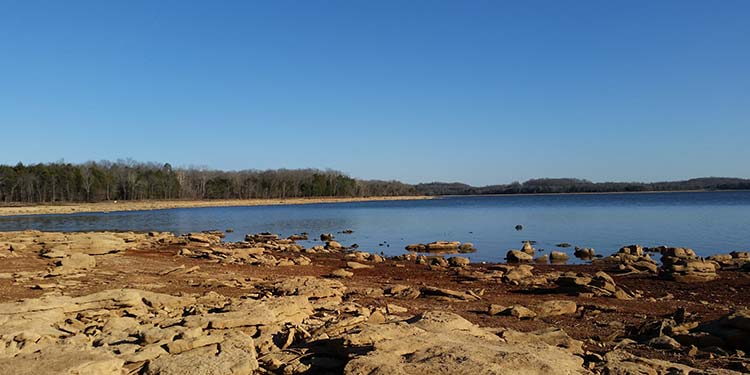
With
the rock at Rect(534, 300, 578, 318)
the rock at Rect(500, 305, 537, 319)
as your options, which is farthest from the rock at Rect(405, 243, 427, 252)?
the rock at Rect(500, 305, 537, 319)

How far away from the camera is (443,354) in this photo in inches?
250

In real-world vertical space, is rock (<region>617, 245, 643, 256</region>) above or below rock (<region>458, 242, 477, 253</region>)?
above

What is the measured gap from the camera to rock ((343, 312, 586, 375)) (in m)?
5.91

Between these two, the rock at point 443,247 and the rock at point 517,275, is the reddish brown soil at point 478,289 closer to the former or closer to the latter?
the rock at point 517,275

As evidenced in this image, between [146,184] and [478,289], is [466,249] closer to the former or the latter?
[478,289]

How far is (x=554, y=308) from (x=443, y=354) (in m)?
6.89

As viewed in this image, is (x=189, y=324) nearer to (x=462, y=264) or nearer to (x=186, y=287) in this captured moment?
(x=186, y=287)

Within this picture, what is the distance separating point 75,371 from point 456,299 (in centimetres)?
981

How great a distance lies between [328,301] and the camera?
12102mm

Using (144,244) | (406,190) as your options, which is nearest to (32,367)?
(144,244)

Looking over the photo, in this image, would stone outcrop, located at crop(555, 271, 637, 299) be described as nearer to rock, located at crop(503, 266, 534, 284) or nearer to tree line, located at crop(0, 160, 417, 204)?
rock, located at crop(503, 266, 534, 284)

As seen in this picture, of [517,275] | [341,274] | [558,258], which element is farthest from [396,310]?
[558,258]

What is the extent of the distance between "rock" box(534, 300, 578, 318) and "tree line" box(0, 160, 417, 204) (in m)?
107

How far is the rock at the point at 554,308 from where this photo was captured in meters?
12.0
